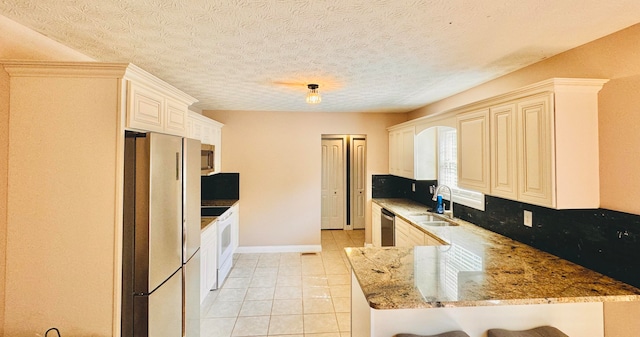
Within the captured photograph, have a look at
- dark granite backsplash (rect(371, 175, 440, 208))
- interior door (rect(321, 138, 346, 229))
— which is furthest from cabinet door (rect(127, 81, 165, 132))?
interior door (rect(321, 138, 346, 229))

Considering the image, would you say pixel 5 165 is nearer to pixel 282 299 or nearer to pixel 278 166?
pixel 282 299

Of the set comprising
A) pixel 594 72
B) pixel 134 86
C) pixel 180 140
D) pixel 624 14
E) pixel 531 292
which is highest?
pixel 624 14

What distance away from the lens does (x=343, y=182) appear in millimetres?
6199

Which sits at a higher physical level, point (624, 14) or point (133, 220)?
point (624, 14)

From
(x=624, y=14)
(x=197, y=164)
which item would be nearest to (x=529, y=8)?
(x=624, y=14)

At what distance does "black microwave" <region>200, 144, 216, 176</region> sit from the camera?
11.4ft

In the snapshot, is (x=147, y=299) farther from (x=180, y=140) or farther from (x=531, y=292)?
(x=531, y=292)

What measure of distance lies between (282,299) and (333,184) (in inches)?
133

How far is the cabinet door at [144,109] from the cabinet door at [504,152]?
2.61 metres

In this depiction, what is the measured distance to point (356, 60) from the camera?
220cm

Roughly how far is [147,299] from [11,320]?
0.69 meters

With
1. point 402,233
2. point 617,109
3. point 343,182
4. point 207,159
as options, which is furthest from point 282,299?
point 343,182

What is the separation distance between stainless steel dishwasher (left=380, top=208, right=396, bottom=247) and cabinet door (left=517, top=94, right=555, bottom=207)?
1854mm

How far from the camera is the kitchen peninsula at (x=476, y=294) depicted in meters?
1.39
